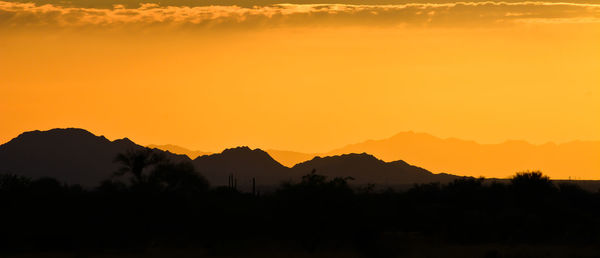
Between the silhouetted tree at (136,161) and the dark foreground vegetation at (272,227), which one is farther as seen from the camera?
the silhouetted tree at (136,161)

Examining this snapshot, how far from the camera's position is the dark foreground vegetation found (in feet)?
193

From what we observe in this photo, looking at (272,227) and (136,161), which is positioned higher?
(136,161)

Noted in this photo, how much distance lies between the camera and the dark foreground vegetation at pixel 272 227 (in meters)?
58.9

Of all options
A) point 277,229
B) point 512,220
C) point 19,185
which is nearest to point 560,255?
point 512,220

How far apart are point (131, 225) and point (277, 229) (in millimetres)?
8062

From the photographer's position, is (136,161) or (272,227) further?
(136,161)

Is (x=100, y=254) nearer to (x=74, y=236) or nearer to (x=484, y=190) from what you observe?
(x=74, y=236)

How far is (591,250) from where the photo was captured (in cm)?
5866

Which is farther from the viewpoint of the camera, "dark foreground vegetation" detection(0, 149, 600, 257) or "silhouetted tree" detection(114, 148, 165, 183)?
"silhouetted tree" detection(114, 148, 165, 183)

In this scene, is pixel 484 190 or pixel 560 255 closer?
pixel 560 255

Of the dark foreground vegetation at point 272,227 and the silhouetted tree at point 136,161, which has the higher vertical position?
the silhouetted tree at point 136,161

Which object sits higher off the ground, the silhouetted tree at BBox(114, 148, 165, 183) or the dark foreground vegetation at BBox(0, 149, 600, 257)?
the silhouetted tree at BBox(114, 148, 165, 183)

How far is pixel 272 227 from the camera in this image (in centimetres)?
6219

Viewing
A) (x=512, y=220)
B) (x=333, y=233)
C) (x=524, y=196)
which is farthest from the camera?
(x=524, y=196)
